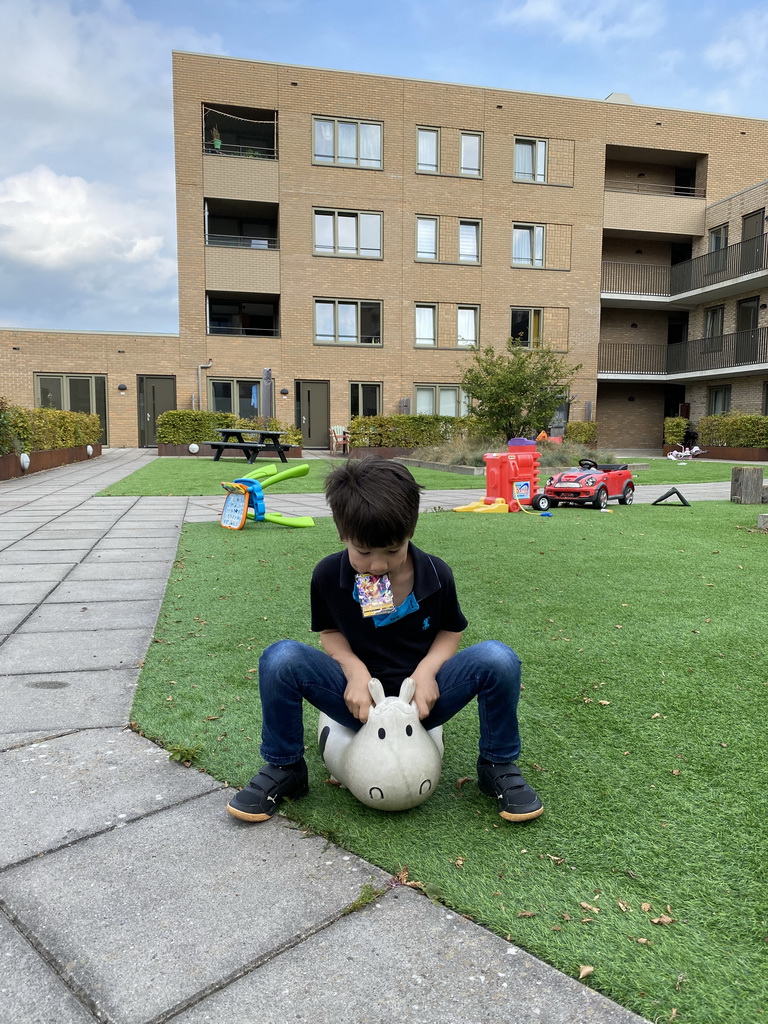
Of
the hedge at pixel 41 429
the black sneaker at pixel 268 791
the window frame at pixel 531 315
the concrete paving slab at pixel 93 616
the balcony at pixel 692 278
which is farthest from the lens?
the window frame at pixel 531 315

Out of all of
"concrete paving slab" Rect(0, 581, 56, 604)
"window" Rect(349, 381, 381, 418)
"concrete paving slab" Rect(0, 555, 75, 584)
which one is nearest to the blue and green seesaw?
"concrete paving slab" Rect(0, 555, 75, 584)

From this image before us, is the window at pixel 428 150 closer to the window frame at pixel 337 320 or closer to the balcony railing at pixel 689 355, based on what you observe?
the window frame at pixel 337 320

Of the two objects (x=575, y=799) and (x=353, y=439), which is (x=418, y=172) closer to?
(x=353, y=439)

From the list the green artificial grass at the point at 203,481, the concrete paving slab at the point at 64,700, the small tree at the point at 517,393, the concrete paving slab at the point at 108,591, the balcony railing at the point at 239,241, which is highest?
the balcony railing at the point at 239,241

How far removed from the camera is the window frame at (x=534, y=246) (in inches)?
1093

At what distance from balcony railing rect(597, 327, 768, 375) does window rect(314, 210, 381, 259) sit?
34.4 ft

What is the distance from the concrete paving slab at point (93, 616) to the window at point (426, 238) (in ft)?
80.6

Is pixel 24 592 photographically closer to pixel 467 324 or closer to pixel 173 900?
pixel 173 900

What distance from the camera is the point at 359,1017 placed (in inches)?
55.7

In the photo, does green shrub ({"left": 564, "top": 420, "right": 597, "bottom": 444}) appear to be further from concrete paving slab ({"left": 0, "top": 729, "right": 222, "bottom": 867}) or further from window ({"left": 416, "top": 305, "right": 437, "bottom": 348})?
concrete paving slab ({"left": 0, "top": 729, "right": 222, "bottom": 867})

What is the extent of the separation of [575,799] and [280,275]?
84.1 ft

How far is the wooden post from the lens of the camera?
10.6 meters

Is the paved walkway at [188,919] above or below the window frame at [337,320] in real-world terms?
below

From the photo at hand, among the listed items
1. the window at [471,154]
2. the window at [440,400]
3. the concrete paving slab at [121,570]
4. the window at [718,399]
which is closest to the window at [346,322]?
the window at [440,400]
